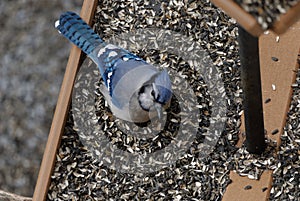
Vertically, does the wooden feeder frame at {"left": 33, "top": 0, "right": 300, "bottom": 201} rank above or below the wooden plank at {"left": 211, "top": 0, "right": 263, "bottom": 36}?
above

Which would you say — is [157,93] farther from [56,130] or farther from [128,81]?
[56,130]

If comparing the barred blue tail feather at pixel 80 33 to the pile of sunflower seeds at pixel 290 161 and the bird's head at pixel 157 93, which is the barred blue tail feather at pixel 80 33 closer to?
the bird's head at pixel 157 93

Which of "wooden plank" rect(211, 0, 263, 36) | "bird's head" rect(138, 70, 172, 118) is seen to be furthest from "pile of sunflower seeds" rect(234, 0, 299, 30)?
"bird's head" rect(138, 70, 172, 118)

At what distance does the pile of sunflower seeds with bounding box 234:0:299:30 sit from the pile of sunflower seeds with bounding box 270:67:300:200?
2.78 ft

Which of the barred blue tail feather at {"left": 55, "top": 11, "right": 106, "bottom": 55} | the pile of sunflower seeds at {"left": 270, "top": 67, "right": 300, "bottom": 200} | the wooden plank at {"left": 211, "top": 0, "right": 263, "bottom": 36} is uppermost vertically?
the barred blue tail feather at {"left": 55, "top": 11, "right": 106, "bottom": 55}

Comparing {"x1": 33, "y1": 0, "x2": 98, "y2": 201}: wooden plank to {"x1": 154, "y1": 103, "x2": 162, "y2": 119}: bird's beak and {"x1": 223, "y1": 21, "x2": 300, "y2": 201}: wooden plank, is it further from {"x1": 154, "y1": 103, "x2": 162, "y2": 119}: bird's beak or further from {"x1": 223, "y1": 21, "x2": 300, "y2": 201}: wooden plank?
{"x1": 223, "y1": 21, "x2": 300, "y2": 201}: wooden plank

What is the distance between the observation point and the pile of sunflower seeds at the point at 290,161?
2.02 metres

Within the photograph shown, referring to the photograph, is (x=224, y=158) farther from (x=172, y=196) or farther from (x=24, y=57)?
(x=24, y=57)

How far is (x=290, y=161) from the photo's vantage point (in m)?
2.05

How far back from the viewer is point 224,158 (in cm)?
208

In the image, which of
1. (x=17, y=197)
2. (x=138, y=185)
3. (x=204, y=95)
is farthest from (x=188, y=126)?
(x=17, y=197)

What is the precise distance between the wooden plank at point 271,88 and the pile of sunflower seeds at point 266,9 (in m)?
0.83

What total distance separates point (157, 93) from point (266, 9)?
73cm

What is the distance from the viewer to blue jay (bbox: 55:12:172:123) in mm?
1990
